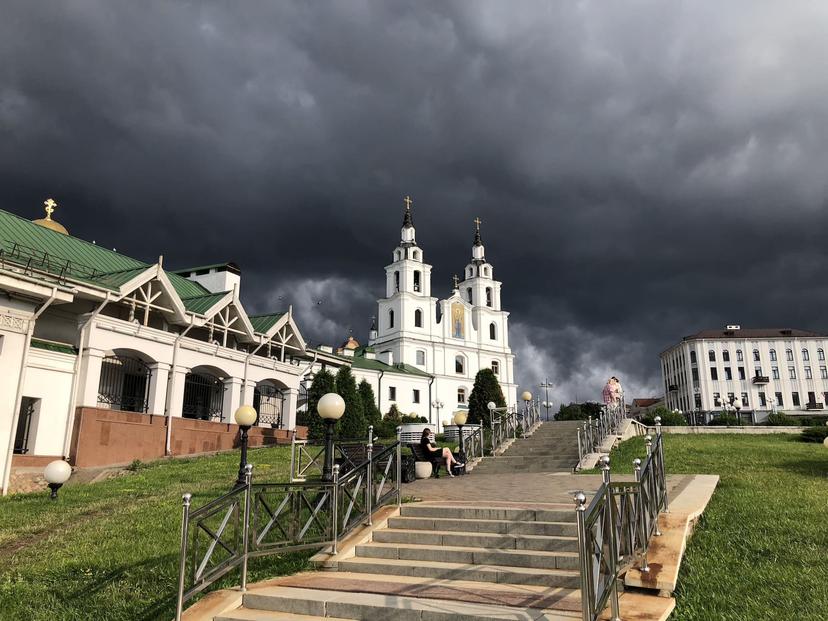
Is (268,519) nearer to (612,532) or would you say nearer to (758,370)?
(612,532)

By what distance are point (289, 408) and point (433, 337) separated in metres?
Result: 43.4

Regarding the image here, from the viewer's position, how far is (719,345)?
8494 centimetres

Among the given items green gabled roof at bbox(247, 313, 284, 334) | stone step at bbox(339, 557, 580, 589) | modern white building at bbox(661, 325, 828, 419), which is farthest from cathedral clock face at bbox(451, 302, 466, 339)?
stone step at bbox(339, 557, 580, 589)

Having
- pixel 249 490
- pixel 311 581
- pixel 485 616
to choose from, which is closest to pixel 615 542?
pixel 485 616

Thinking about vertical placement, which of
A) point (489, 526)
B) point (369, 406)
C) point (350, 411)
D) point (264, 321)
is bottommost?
point (489, 526)

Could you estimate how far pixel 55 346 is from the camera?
21891 millimetres

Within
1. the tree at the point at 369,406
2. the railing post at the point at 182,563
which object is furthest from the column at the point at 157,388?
the railing post at the point at 182,563

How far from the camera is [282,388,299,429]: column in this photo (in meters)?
32.7

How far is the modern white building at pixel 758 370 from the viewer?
269ft

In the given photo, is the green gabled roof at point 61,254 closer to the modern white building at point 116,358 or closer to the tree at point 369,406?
the modern white building at point 116,358

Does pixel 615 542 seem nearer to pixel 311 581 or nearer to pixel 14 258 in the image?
pixel 311 581

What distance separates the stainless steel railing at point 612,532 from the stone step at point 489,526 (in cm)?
122

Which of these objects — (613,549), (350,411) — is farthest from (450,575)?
(350,411)

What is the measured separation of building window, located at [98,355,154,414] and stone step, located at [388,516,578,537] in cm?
1841
